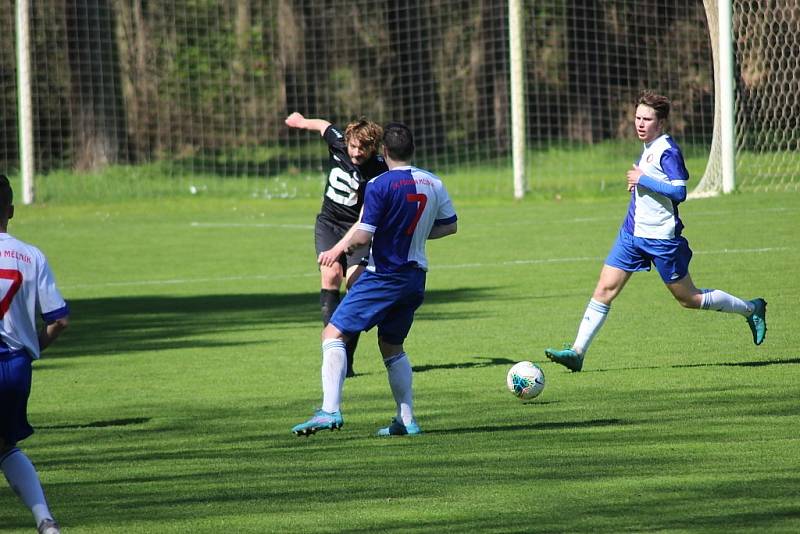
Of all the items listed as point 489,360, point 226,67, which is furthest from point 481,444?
point 226,67

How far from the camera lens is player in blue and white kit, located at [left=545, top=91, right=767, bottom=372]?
9.68 meters

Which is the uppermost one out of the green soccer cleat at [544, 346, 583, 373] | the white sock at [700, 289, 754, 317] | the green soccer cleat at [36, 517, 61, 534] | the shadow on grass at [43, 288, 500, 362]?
the green soccer cleat at [36, 517, 61, 534]

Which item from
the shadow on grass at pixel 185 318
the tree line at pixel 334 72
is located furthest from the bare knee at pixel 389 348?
the tree line at pixel 334 72

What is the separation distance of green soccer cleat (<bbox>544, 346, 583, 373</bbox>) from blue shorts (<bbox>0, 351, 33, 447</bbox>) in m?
4.59

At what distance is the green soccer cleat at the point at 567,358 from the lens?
32.3ft

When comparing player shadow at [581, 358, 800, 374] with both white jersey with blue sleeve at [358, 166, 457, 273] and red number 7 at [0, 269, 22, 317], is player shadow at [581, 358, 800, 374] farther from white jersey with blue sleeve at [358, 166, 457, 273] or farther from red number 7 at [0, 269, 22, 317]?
red number 7 at [0, 269, 22, 317]

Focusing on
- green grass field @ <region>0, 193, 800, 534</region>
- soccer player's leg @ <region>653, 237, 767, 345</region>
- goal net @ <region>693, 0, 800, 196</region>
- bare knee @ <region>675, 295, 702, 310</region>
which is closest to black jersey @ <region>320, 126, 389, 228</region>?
green grass field @ <region>0, 193, 800, 534</region>

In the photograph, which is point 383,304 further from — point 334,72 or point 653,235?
point 334,72

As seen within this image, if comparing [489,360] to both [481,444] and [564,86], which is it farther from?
[564,86]

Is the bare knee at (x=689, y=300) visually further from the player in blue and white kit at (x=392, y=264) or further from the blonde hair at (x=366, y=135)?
the player in blue and white kit at (x=392, y=264)

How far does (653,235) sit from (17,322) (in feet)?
16.8

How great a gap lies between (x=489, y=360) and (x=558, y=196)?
14.7 metres

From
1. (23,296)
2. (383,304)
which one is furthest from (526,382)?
(23,296)

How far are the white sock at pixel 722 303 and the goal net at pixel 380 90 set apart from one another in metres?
12.2
